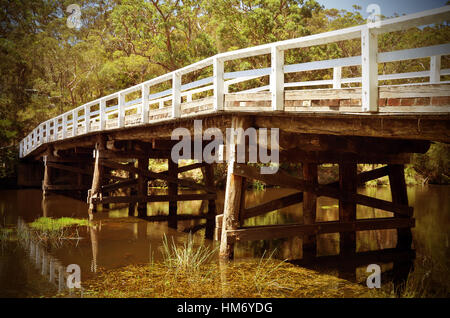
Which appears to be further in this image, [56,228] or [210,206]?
[210,206]

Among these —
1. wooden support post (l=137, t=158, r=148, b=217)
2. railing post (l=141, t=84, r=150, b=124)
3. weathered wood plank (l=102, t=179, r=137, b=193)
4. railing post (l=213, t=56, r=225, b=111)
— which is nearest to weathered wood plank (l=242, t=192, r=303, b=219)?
railing post (l=213, t=56, r=225, b=111)

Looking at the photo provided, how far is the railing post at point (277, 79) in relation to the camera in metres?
5.43

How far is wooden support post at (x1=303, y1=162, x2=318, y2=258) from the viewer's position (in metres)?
7.52

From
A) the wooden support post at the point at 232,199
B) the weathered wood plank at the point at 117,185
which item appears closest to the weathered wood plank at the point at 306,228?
the wooden support post at the point at 232,199

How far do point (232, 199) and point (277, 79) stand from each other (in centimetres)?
207

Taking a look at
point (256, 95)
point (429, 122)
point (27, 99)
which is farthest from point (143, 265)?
point (27, 99)

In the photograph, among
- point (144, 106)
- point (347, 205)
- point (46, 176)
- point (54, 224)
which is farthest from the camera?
point (46, 176)

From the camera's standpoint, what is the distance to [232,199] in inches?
247

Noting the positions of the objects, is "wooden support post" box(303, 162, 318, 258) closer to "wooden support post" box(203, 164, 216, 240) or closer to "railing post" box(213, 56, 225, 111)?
"railing post" box(213, 56, 225, 111)

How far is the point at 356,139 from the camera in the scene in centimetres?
709

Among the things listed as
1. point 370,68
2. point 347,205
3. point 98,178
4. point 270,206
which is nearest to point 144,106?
point 270,206

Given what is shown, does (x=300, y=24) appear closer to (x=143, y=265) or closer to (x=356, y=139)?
(x=356, y=139)

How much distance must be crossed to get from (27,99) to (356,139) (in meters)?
28.7

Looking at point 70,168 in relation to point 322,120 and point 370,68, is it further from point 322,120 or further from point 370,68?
point 370,68
